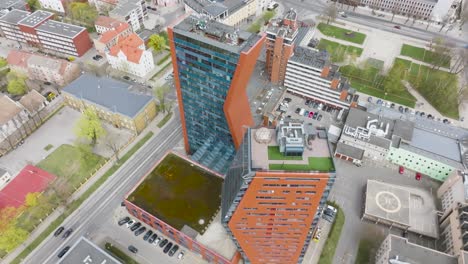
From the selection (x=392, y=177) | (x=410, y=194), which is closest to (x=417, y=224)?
(x=410, y=194)

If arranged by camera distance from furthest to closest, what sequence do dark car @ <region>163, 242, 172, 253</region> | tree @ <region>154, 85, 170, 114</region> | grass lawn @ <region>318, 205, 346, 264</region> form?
tree @ <region>154, 85, 170, 114</region>, dark car @ <region>163, 242, 172, 253</region>, grass lawn @ <region>318, 205, 346, 264</region>

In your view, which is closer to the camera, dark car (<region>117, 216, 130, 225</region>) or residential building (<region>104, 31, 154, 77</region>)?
dark car (<region>117, 216, 130, 225</region>)

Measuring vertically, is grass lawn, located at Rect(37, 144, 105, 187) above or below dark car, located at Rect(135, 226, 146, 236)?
above

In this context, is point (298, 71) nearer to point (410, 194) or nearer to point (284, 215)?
point (410, 194)

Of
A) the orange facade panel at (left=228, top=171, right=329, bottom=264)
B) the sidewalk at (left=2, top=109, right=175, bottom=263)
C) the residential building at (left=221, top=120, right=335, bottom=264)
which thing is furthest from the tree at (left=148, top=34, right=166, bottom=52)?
the orange facade panel at (left=228, top=171, right=329, bottom=264)

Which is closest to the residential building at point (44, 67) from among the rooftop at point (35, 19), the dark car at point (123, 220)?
the rooftop at point (35, 19)

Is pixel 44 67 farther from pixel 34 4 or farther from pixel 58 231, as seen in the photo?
pixel 34 4

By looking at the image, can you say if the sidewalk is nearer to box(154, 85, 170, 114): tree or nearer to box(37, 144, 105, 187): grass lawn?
box(37, 144, 105, 187): grass lawn
